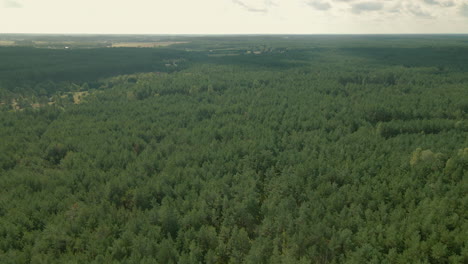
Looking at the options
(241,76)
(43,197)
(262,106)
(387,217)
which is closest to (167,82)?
(241,76)

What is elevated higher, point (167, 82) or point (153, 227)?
point (167, 82)

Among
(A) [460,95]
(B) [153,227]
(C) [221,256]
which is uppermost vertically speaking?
(A) [460,95]

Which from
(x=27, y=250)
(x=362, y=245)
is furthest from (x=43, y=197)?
(x=362, y=245)

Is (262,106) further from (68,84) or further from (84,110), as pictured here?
(68,84)

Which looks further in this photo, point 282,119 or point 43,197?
point 282,119

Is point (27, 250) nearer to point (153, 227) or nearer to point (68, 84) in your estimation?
point (153, 227)

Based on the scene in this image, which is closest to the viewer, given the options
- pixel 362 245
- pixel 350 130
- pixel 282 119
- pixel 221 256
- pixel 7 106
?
pixel 362 245

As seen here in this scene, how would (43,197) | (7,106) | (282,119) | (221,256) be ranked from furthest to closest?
(7,106) < (282,119) < (43,197) < (221,256)
